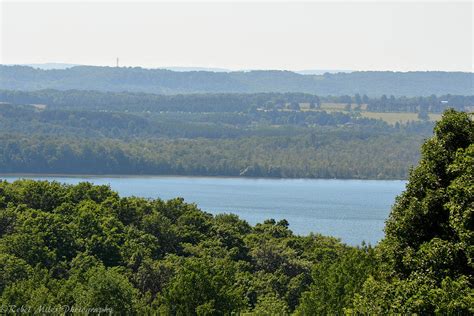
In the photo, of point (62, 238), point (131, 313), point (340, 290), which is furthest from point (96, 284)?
point (62, 238)

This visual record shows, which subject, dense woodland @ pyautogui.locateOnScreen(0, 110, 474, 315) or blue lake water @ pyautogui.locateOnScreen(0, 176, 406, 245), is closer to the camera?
dense woodland @ pyautogui.locateOnScreen(0, 110, 474, 315)

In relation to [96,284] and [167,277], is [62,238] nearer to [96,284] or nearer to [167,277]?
[167,277]

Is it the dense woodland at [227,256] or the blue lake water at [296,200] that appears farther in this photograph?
the blue lake water at [296,200]

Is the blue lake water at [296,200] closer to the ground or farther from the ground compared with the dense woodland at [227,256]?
closer to the ground

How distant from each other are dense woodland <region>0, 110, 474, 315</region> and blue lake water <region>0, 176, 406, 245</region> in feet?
132

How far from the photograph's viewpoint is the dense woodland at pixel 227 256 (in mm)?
19922

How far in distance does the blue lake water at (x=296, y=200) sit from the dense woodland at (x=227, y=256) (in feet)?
132

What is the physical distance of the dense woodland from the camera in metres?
19.9

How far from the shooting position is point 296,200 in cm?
15438

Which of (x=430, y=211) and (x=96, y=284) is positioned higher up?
(x=430, y=211)

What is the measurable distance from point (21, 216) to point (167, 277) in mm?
7939

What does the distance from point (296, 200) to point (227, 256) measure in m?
104

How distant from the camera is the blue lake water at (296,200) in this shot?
369 ft

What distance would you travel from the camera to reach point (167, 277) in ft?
147
